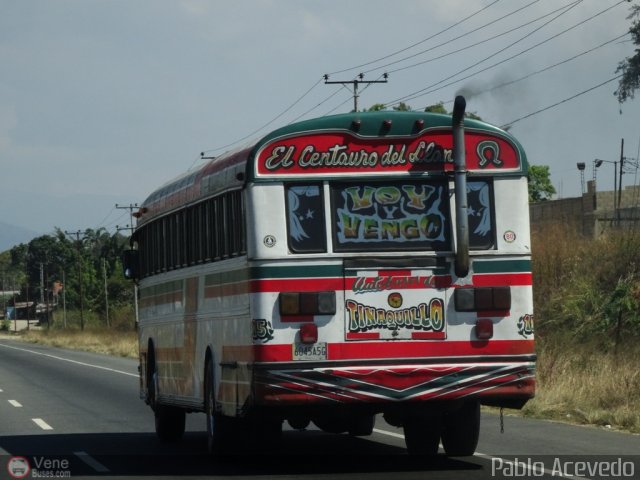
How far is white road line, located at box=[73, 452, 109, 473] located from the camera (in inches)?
546

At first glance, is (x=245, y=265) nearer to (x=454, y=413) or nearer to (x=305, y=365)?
(x=305, y=365)

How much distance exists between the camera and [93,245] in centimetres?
17200

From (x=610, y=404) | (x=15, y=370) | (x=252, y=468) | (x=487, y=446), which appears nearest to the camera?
(x=252, y=468)

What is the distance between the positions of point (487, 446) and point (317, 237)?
3731 mm

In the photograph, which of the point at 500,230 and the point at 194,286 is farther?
the point at 194,286

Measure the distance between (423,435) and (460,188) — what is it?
9.36 feet

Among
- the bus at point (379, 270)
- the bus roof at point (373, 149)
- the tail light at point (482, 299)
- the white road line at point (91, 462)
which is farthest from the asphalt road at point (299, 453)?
the bus roof at point (373, 149)

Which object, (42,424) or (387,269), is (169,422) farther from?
(387,269)

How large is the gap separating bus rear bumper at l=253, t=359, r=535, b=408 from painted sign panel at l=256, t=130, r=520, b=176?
5.78ft

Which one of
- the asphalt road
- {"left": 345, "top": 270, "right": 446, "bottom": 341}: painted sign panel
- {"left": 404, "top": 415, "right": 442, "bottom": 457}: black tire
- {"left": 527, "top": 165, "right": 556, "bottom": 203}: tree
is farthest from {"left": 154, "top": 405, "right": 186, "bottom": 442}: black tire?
{"left": 527, "top": 165, "right": 556, "bottom": 203}: tree

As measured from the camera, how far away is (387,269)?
41.8 feet

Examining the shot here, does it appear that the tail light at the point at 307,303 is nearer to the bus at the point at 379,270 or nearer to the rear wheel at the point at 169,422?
the bus at the point at 379,270

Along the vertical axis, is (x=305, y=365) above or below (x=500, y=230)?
below

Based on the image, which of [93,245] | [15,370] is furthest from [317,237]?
[93,245]
